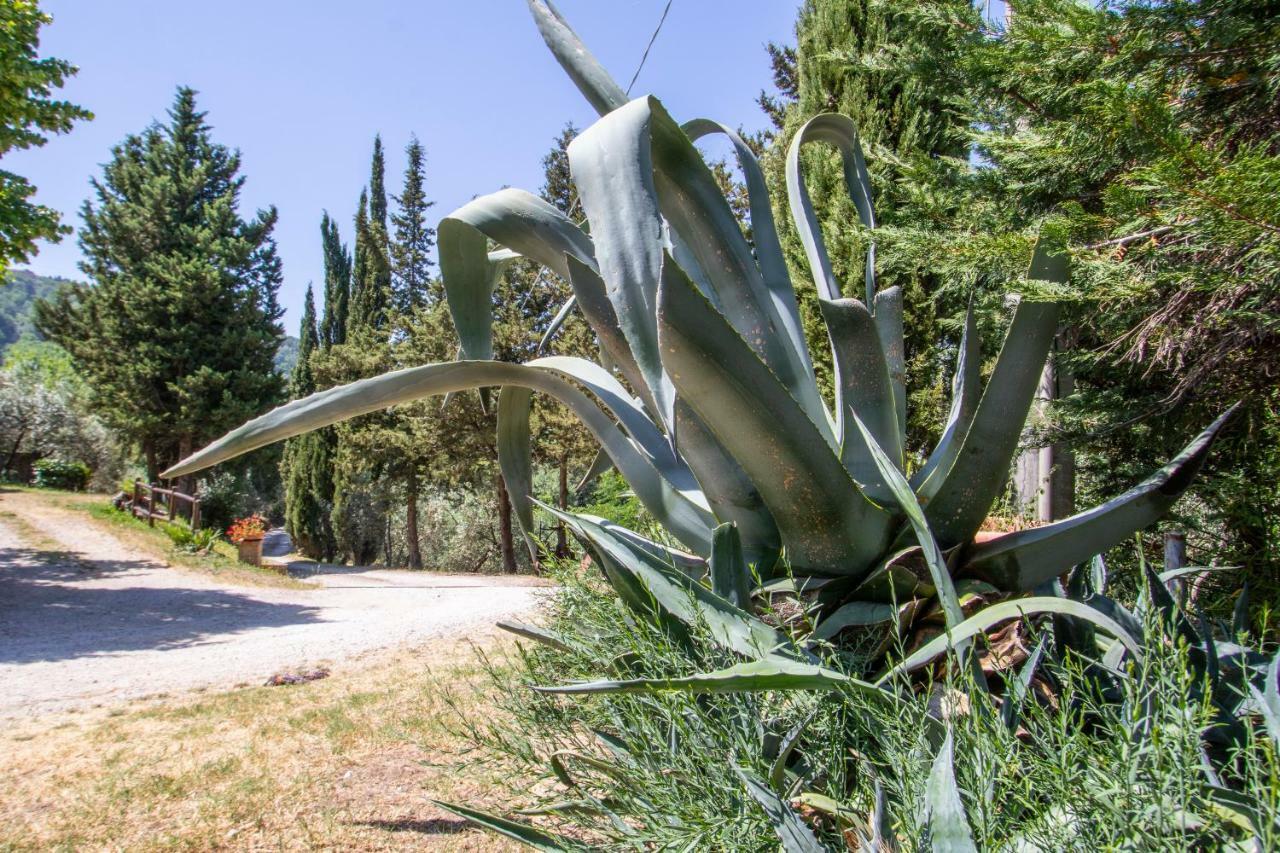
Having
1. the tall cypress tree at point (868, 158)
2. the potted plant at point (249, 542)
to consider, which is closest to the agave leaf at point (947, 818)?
the tall cypress tree at point (868, 158)

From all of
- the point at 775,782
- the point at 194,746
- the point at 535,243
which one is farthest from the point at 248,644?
the point at 775,782

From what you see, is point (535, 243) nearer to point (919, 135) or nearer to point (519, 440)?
point (519, 440)

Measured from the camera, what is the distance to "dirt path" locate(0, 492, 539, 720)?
5570mm

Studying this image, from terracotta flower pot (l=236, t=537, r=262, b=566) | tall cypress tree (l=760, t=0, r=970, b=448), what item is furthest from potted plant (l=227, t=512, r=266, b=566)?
tall cypress tree (l=760, t=0, r=970, b=448)

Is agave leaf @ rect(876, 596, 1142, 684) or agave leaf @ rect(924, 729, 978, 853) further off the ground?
agave leaf @ rect(876, 596, 1142, 684)

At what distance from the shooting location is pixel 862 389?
179cm

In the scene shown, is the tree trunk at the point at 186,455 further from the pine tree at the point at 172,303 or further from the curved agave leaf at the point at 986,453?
the curved agave leaf at the point at 986,453

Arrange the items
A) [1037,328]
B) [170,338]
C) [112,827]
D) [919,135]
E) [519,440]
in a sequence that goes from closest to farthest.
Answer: [1037,328], [519,440], [112,827], [919,135], [170,338]

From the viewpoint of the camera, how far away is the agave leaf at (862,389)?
169 cm

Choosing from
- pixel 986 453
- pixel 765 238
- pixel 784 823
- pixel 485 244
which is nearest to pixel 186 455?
pixel 485 244

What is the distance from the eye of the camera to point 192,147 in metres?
20.1

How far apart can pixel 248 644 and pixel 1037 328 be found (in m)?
7.33

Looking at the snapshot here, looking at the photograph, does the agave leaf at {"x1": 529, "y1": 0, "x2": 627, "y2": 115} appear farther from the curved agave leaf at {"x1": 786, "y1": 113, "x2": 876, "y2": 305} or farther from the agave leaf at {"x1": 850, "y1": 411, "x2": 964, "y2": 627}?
the agave leaf at {"x1": 850, "y1": 411, "x2": 964, "y2": 627}

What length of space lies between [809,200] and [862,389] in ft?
2.69
